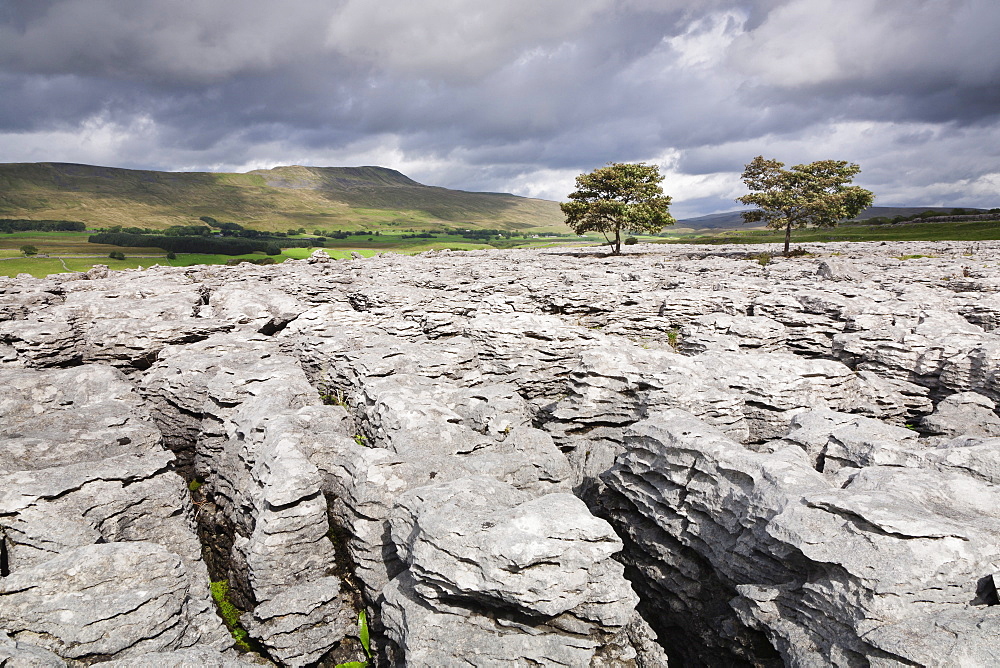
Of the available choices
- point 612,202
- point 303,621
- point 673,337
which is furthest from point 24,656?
point 612,202

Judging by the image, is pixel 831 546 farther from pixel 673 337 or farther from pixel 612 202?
pixel 612 202

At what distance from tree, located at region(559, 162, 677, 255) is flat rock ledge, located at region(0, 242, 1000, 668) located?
70.9 metres

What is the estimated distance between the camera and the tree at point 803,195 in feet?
285

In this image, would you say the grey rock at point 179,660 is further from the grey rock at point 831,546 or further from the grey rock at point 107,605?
the grey rock at point 831,546

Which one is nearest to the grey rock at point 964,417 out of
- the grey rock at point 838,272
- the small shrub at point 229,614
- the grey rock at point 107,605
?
the small shrub at point 229,614

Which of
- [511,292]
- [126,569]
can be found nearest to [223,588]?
[126,569]

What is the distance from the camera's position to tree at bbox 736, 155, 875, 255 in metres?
86.8

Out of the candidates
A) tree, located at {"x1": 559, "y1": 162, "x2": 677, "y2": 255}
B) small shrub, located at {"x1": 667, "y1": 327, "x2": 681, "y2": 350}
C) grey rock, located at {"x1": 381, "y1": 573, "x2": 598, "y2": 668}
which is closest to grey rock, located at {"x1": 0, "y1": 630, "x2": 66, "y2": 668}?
grey rock, located at {"x1": 381, "y1": 573, "x2": 598, "y2": 668}

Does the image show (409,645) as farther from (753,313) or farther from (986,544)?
(753,313)

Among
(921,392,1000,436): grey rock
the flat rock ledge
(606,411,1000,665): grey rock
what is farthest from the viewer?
(921,392,1000,436): grey rock

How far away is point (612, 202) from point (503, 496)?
298 ft

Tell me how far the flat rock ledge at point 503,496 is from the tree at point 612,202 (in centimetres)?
7085

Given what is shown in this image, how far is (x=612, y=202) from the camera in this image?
9531cm

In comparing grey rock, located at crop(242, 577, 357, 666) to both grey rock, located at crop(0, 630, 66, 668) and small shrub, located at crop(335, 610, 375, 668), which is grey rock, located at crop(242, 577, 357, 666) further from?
grey rock, located at crop(0, 630, 66, 668)
